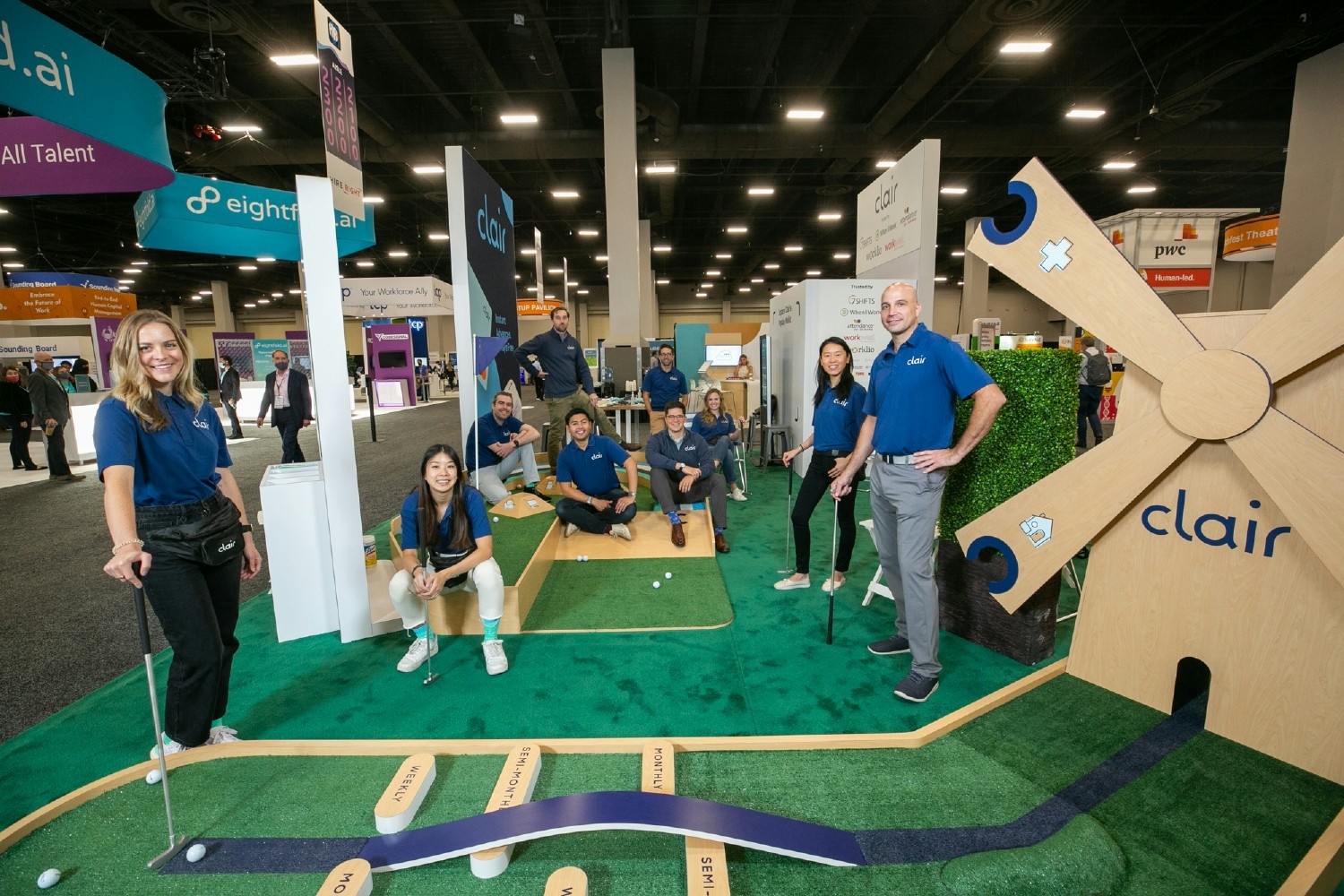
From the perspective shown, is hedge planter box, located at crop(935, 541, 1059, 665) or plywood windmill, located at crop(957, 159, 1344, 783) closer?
plywood windmill, located at crop(957, 159, 1344, 783)

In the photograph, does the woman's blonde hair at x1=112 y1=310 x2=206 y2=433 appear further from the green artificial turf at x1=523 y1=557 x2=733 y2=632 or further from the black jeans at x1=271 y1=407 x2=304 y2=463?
the black jeans at x1=271 y1=407 x2=304 y2=463

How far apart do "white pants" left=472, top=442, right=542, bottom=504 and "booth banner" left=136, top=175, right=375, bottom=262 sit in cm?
201

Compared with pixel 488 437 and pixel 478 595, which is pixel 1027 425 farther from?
pixel 488 437

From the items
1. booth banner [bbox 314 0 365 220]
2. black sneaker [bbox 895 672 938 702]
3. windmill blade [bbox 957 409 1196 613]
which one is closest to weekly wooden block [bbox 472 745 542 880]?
black sneaker [bbox 895 672 938 702]

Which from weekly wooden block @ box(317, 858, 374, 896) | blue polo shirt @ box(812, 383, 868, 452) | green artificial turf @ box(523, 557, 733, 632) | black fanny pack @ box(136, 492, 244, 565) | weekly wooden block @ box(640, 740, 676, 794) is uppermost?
blue polo shirt @ box(812, 383, 868, 452)

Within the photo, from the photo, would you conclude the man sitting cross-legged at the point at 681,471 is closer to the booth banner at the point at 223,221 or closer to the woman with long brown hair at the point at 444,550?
the woman with long brown hair at the point at 444,550

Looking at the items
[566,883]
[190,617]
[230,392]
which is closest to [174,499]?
A: [190,617]

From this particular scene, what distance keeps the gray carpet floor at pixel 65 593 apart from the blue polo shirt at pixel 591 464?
2247 millimetres

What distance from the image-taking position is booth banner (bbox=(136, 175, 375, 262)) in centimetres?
351

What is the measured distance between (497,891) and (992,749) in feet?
5.78

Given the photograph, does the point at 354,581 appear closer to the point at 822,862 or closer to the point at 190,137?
the point at 822,862

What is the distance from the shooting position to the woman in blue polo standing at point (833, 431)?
3484 mm

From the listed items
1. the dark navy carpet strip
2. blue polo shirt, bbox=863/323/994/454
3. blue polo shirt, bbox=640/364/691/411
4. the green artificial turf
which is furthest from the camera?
blue polo shirt, bbox=640/364/691/411

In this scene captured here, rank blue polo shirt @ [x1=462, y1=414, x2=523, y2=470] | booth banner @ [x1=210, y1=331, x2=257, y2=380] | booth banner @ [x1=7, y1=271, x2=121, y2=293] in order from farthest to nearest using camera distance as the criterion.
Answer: booth banner @ [x1=210, y1=331, x2=257, y2=380] < booth banner @ [x1=7, y1=271, x2=121, y2=293] < blue polo shirt @ [x1=462, y1=414, x2=523, y2=470]
